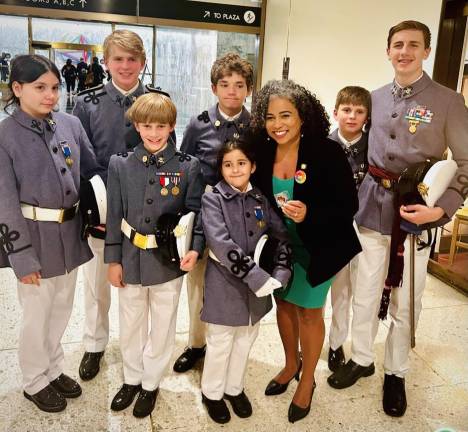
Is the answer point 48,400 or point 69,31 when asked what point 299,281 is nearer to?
point 48,400

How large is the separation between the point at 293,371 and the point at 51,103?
1731mm

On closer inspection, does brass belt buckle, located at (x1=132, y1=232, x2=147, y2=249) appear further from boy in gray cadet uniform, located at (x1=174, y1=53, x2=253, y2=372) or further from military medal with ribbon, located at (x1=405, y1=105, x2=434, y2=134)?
military medal with ribbon, located at (x1=405, y1=105, x2=434, y2=134)

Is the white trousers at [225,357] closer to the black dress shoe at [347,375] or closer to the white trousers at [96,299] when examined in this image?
the black dress shoe at [347,375]

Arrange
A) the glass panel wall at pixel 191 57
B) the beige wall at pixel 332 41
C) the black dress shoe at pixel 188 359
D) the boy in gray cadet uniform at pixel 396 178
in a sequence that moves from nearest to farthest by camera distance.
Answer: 1. the boy in gray cadet uniform at pixel 396 178
2. the black dress shoe at pixel 188 359
3. the beige wall at pixel 332 41
4. the glass panel wall at pixel 191 57

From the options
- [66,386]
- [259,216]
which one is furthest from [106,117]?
[66,386]

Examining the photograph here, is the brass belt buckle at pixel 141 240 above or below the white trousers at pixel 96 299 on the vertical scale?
above

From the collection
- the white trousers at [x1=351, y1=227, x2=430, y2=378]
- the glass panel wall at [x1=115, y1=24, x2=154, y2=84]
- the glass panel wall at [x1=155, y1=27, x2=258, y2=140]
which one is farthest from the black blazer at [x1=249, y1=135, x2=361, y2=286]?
the glass panel wall at [x1=115, y1=24, x2=154, y2=84]

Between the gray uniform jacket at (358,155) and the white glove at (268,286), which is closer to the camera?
the white glove at (268,286)

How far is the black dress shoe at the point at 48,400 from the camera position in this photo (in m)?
2.19

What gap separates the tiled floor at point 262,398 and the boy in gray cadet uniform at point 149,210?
0.72ft

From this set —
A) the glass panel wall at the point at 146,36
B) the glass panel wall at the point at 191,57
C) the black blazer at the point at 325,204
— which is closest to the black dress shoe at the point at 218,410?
the black blazer at the point at 325,204

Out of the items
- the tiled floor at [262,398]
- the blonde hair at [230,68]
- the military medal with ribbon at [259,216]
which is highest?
the blonde hair at [230,68]

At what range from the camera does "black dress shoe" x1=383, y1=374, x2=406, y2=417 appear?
2.32m

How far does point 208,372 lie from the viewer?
216 centimetres
